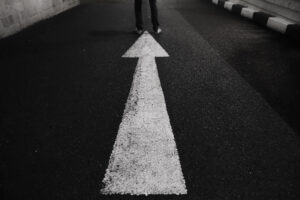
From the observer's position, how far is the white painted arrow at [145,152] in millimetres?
1613

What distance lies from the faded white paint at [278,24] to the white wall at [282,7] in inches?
5.9

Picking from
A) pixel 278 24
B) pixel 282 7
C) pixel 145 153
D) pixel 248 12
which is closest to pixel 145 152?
pixel 145 153

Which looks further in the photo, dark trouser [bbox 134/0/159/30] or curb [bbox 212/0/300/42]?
dark trouser [bbox 134/0/159/30]

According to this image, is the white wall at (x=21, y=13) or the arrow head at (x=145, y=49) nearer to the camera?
the arrow head at (x=145, y=49)

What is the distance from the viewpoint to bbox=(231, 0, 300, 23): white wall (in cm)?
485

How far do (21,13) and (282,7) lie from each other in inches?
229

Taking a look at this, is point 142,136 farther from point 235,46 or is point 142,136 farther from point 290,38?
point 290,38

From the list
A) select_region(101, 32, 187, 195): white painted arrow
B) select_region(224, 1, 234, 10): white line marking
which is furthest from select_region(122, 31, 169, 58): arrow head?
select_region(224, 1, 234, 10): white line marking

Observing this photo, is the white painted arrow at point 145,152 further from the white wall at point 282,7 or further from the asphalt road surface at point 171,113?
the white wall at point 282,7

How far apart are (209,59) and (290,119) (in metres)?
1.72

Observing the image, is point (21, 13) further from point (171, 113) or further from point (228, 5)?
point (228, 5)

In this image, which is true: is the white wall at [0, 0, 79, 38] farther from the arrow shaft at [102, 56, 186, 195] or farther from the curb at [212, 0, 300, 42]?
the curb at [212, 0, 300, 42]

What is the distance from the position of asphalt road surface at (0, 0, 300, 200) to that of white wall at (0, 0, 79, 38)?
0.47m

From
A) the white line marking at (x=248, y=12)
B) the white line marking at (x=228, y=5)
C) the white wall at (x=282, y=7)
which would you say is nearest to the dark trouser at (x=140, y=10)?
the white line marking at (x=248, y=12)
